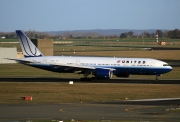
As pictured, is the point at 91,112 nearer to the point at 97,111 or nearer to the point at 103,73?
the point at 97,111

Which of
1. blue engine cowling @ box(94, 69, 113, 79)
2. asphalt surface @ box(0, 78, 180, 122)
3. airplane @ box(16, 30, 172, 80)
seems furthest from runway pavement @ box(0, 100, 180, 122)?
airplane @ box(16, 30, 172, 80)

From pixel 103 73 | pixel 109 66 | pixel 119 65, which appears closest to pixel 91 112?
pixel 103 73

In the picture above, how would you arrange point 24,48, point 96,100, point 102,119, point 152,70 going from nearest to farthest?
point 102,119, point 96,100, point 152,70, point 24,48

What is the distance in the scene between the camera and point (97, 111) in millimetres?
39969

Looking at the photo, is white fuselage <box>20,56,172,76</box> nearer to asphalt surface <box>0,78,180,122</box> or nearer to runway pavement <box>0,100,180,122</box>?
asphalt surface <box>0,78,180,122</box>

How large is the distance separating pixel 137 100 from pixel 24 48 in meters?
30.6

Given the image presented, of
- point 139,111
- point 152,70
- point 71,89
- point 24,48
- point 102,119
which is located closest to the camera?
point 102,119

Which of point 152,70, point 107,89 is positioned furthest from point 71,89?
point 152,70

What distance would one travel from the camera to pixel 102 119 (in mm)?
35594

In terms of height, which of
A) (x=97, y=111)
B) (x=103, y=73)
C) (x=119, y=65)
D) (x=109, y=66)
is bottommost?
(x=97, y=111)

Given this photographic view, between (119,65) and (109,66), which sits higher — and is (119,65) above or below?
above

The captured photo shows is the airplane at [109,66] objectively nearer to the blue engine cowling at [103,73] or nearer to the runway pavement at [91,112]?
the blue engine cowling at [103,73]

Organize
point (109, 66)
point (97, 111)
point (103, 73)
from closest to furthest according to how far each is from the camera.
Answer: point (97, 111) < point (103, 73) < point (109, 66)

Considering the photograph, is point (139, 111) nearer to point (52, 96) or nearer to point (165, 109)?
point (165, 109)
